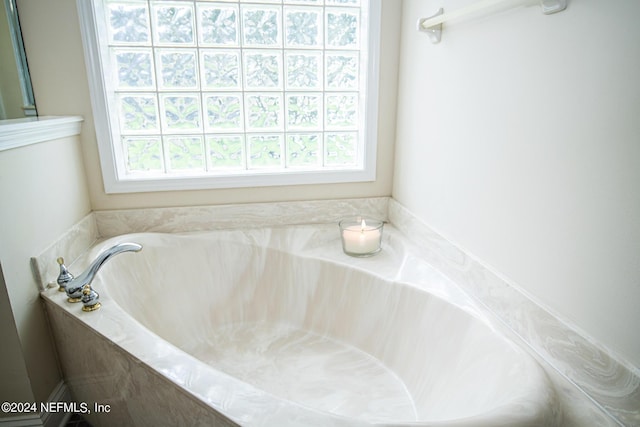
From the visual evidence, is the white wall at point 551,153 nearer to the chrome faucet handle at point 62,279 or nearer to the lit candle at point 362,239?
the lit candle at point 362,239

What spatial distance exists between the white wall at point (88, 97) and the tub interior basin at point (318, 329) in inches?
8.4

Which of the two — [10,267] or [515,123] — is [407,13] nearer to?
[515,123]

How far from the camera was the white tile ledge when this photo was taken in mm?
1235

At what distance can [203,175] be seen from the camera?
1.96 m

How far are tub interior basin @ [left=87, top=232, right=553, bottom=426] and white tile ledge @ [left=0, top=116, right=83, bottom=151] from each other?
1.73 ft

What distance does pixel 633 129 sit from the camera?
2.56 ft

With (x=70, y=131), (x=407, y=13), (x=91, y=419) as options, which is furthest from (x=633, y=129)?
(x=70, y=131)

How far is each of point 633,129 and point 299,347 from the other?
55.6 inches

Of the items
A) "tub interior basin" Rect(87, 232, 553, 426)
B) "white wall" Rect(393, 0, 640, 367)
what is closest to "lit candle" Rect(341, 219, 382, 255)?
"tub interior basin" Rect(87, 232, 553, 426)

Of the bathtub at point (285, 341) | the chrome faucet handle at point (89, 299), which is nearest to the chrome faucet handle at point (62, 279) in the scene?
the bathtub at point (285, 341)

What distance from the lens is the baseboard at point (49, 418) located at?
1307 mm

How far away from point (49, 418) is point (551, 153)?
1778mm

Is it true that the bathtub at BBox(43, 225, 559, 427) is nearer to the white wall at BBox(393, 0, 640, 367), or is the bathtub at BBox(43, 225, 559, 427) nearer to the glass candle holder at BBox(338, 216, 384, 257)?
the glass candle holder at BBox(338, 216, 384, 257)

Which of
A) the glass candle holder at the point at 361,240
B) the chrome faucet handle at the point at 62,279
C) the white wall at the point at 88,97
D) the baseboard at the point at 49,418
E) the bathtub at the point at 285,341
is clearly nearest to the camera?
the bathtub at the point at 285,341
